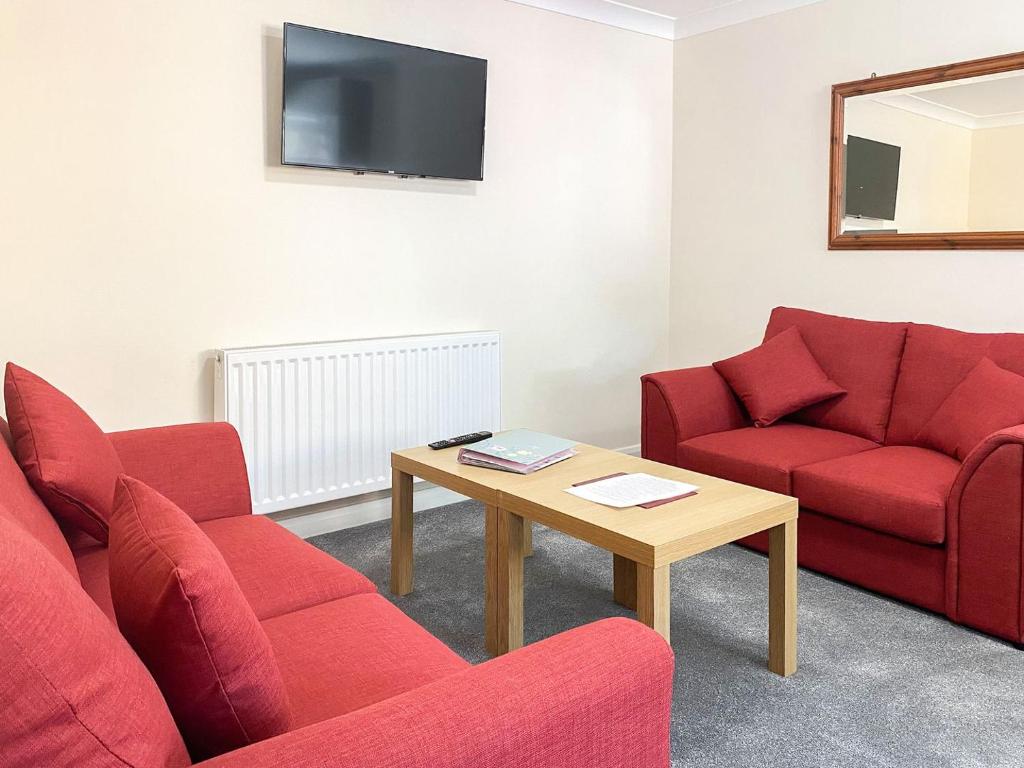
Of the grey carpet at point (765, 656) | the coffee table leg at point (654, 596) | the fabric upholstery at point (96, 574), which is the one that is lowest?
the grey carpet at point (765, 656)

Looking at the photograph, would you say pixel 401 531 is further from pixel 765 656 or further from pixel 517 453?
pixel 765 656

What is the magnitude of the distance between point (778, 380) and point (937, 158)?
117 centimetres

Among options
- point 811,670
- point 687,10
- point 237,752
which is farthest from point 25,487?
point 687,10

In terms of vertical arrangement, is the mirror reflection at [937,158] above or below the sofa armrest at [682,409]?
above

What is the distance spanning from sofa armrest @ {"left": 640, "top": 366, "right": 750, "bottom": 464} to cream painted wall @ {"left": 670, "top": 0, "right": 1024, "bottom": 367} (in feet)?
2.90

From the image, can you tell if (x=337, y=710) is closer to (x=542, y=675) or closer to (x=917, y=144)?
(x=542, y=675)

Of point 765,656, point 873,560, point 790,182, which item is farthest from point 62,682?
point 790,182

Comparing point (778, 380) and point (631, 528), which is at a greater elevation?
point (778, 380)

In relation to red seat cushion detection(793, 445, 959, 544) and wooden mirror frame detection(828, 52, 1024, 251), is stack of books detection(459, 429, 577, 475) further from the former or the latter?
wooden mirror frame detection(828, 52, 1024, 251)

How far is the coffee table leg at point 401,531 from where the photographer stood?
2.85m

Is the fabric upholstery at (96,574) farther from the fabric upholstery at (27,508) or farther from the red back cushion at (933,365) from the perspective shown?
the red back cushion at (933,365)

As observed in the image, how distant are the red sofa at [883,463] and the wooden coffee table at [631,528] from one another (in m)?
0.61

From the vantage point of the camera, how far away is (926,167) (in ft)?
11.7

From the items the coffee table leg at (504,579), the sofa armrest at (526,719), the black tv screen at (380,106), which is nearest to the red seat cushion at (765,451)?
the coffee table leg at (504,579)
